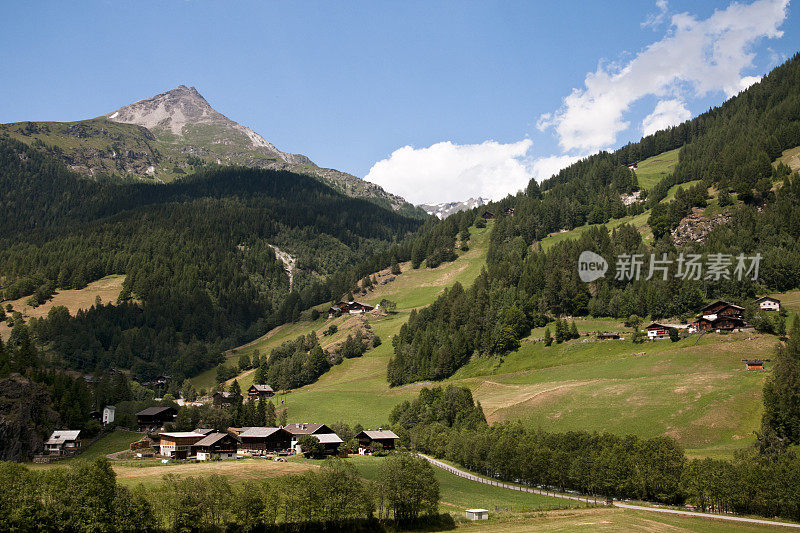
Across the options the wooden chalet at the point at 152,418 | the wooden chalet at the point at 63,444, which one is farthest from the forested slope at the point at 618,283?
the wooden chalet at the point at 63,444

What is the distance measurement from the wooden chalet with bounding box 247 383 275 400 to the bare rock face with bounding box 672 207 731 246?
125m

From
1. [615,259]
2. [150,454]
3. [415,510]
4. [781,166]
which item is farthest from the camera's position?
[781,166]

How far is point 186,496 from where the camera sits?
5038 centimetres

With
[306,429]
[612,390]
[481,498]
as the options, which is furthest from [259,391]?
[481,498]

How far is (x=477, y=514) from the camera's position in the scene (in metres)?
56.9

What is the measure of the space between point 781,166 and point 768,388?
423 ft

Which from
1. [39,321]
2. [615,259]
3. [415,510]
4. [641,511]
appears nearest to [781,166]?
[615,259]

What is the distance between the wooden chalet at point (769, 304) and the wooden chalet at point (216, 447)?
103m

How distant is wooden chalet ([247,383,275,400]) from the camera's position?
15412 cm

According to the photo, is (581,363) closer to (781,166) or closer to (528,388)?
(528,388)

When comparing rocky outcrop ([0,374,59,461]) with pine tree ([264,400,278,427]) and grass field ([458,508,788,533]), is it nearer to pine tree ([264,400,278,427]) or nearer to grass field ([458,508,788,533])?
pine tree ([264,400,278,427])

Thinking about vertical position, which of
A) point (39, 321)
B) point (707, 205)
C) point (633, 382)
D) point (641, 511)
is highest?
point (707, 205)

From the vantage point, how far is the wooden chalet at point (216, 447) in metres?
90.4

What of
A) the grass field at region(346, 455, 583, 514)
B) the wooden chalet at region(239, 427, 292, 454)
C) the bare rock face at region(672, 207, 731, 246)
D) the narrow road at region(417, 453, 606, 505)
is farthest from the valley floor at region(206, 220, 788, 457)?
the bare rock face at region(672, 207, 731, 246)
